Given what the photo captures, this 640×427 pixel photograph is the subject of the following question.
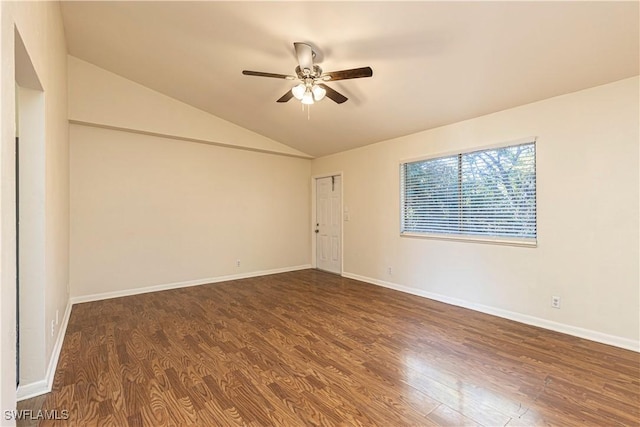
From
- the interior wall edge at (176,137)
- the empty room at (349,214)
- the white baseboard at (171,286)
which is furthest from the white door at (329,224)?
the interior wall edge at (176,137)

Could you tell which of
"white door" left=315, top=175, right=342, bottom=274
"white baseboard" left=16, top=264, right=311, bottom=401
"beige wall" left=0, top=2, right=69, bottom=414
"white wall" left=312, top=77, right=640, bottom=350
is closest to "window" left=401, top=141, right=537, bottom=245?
"white wall" left=312, top=77, right=640, bottom=350

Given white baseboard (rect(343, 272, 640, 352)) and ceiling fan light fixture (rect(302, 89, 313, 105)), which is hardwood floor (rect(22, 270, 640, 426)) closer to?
white baseboard (rect(343, 272, 640, 352))

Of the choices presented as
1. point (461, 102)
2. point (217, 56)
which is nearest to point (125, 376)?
point (217, 56)

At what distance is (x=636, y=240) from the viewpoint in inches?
107

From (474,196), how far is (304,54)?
9.09ft

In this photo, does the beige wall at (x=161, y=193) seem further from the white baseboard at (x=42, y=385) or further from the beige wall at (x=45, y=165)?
the white baseboard at (x=42, y=385)

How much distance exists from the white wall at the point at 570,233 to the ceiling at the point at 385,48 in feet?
0.74

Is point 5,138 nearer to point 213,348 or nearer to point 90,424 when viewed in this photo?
point 90,424

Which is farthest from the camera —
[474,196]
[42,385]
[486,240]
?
[474,196]

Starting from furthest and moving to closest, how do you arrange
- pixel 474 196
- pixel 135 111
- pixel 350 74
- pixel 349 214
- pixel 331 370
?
pixel 349 214, pixel 135 111, pixel 474 196, pixel 350 74, pixel 331 370

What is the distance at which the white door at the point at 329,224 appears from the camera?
6031mm

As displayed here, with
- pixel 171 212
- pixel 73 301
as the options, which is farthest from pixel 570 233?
pixel 73 301

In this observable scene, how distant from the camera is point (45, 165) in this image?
2.12 metres

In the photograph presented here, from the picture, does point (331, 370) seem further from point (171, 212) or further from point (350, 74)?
point (171, 212)
